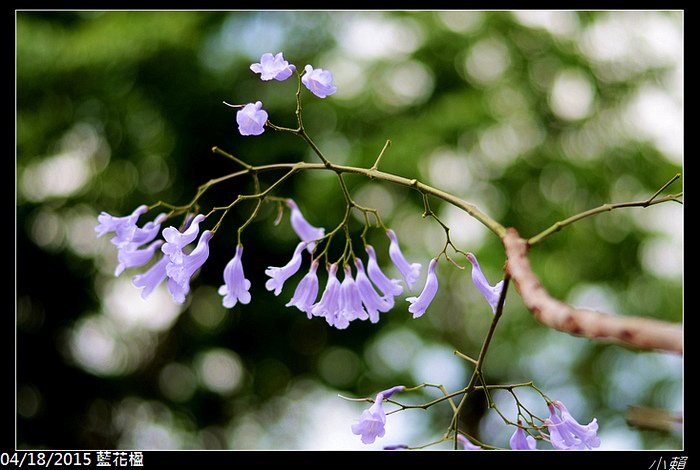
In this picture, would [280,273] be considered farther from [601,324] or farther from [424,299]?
[601,324]

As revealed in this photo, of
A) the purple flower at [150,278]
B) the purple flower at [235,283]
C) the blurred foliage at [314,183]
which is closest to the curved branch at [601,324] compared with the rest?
the purple flower at [235,283]

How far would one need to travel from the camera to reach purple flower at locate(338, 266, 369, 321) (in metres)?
0.98

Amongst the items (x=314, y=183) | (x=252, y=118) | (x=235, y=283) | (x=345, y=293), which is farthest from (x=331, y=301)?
(x=314, y=183)

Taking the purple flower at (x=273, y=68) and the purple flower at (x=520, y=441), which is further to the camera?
the purple flower at (x=520, y=441)

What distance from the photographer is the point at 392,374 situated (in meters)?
4.43

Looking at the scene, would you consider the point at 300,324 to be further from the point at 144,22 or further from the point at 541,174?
the point at 144,22

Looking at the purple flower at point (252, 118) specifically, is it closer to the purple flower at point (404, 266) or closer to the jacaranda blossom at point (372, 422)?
the purple flower at point (404, 266)

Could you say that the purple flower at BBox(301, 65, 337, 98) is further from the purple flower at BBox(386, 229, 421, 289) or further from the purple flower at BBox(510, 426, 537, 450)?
the purple flower at BBox(510, 426, 537, 450)

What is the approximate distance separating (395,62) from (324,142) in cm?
59

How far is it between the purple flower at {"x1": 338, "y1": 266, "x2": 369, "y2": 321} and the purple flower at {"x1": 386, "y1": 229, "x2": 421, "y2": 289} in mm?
70

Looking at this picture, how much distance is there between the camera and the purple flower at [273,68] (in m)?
0.86

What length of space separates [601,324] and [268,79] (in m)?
0.54

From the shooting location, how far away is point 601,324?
0.44 m

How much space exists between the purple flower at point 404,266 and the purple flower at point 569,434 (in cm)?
23
